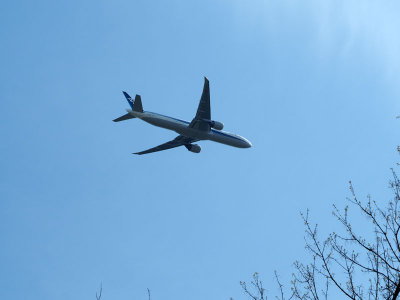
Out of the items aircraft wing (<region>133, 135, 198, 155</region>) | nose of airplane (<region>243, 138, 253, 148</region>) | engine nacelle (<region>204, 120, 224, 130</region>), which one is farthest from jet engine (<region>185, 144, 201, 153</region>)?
engine nacelle (<region>204, 120, 224, 130</region>)

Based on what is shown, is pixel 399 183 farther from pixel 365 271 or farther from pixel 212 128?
pixel 212 128

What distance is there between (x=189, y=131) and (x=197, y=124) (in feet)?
4.51

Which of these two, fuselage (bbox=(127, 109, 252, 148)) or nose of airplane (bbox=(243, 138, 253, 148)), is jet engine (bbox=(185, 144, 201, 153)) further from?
nose of airplane (bbox=(243, 138, 253, 148))

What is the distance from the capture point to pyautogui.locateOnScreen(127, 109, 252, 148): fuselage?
2164 inches

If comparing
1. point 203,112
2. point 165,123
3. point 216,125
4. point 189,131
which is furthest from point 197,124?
point 165,123

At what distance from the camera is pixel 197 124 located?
57.2m

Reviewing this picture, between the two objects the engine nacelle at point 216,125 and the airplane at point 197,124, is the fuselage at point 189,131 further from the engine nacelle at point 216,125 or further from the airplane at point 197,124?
the engine nacelle at point 216,125

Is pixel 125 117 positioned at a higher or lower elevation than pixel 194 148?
lower

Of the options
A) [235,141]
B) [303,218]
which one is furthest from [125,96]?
[303,218]

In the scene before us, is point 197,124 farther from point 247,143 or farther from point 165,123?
point 247,143

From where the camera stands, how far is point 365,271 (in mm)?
16656

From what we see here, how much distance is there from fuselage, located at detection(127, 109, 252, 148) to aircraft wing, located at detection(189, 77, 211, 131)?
29.3 inches

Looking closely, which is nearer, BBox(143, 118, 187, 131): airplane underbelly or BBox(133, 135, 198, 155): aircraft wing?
BBox(143, 118, 187, 131): airplane underbelly

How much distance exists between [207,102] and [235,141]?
9.44m
